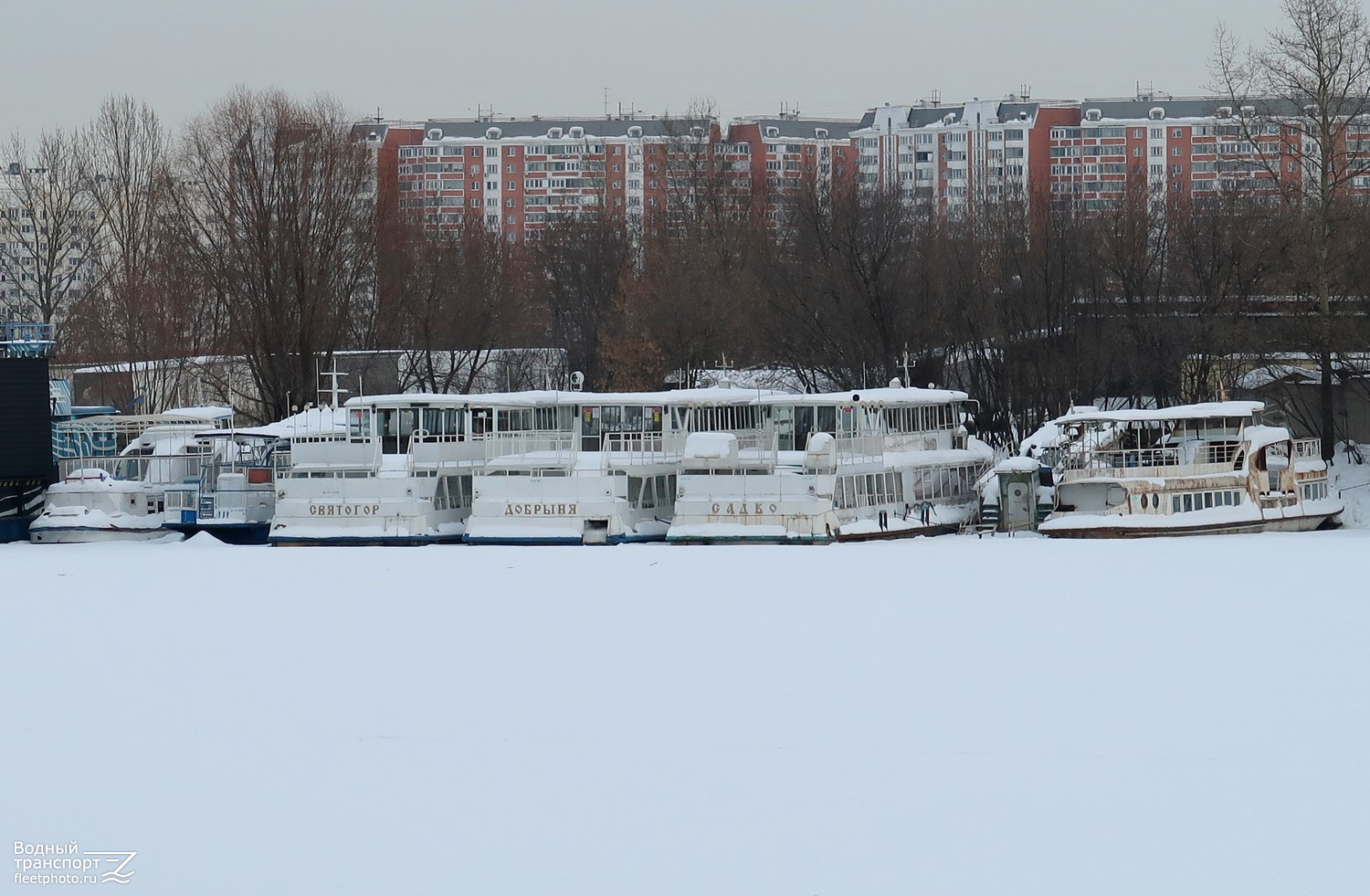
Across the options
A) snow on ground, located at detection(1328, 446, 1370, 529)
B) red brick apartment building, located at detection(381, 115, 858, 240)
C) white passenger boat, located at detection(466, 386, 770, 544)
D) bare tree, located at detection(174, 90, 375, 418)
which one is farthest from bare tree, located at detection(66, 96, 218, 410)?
red brick apartment building, located at detection(381, 115, 858, 240)

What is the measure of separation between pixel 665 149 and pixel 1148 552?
49679 millimetres

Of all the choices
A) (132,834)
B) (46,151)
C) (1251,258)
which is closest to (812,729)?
(132,834)

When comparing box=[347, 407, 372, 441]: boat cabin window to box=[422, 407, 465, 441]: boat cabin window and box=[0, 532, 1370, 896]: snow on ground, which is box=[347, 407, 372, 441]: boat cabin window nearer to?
box=[422, 407, 465, 441]: boat cabin window

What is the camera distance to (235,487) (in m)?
41.3

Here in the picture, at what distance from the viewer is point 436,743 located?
1609 cm

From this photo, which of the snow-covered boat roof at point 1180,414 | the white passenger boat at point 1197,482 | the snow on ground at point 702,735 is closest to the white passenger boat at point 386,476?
the snow on ground at point 702,735

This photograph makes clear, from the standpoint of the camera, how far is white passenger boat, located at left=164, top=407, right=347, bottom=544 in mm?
40594

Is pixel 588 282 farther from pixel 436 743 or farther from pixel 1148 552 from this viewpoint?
pixel 436 743

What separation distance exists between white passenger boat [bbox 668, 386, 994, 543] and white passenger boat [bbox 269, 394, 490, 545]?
20.4 feet

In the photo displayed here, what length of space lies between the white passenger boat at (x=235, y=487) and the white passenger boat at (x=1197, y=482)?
18.6 m

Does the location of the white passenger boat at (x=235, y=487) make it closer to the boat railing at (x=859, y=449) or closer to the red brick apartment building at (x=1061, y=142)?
the boat railing at (x=859, y=449)

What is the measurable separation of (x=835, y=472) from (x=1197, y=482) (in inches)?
335

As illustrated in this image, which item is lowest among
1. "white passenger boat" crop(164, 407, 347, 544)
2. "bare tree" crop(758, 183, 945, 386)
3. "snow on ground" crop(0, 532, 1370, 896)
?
"snow on ground" crop(0, 532, 1370, 896)

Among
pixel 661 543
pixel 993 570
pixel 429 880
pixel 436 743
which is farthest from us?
pixel 661 543
